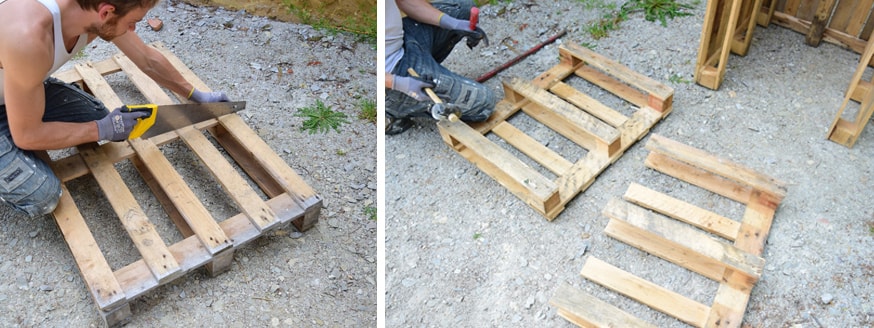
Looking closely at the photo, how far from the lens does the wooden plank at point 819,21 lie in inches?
146

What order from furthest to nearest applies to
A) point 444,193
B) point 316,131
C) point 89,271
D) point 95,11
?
point 316,131 < point 444,193 < point 89,271 < point 95,11

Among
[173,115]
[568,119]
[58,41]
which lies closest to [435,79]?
[568,119]

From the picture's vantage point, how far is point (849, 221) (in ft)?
9.62

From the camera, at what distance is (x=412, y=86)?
3.19m

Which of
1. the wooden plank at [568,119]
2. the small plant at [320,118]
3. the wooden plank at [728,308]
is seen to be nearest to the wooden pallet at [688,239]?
the wooden plank at [728,308]

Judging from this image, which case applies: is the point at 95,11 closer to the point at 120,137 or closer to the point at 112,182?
the point at 120,137

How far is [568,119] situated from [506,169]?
47cm

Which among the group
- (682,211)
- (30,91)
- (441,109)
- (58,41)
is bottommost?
(682,211)

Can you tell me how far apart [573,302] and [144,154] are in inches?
77.3

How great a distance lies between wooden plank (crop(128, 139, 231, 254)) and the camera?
272 cm

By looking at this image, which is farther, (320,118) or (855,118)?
(320,118)

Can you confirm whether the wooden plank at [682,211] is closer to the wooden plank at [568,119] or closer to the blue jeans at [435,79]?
the wooden plank at [568,119]

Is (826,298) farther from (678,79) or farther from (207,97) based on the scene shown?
(207,97)

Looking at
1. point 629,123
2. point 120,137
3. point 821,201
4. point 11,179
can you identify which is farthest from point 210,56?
point 821,201
